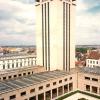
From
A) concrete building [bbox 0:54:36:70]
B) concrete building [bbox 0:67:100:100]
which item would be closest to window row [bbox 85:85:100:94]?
concrete building [bbox 0:67:100:100]

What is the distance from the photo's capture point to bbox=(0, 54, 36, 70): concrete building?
4454 inches

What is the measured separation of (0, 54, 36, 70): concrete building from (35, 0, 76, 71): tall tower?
34.3 metres

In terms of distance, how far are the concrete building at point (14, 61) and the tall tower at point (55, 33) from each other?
34.3 metres

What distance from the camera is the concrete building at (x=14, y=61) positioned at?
113 m

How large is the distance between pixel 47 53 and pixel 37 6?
2684cm

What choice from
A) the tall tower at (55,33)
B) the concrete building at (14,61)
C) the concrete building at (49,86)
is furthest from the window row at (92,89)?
the concrete building at (14,61)

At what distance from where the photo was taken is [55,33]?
3187 inches

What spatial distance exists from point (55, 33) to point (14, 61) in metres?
51.9

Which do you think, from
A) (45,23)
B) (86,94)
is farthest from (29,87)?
(45,23)

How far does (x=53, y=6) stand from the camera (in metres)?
80.5

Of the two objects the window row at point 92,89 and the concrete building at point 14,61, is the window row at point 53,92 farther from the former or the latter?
the concrete building at point 14,61

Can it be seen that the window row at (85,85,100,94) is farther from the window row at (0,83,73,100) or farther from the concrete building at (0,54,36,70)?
the concrete building at (0,54,36,70)

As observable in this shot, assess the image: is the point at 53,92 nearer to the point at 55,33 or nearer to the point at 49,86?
the point at 49,86

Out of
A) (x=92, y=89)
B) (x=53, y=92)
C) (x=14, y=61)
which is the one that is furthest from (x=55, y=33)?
(x=14, y=61)
